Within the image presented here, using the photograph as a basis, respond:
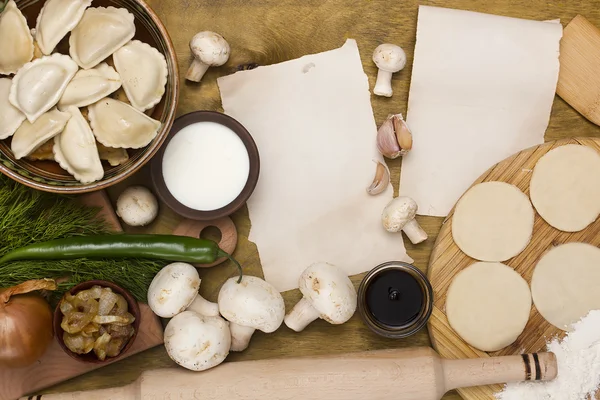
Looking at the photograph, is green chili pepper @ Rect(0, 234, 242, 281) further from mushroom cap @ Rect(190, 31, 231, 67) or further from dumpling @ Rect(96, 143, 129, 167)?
mushroom cap @ Rect(190, 31, 231, 67)

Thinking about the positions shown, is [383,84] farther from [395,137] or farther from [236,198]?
[236,198]

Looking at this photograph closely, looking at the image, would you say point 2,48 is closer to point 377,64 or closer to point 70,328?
point 70,328

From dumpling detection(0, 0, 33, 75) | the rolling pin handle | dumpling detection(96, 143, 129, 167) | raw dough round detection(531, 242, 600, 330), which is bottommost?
the rolling pin handle

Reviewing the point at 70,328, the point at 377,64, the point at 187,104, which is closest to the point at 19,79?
the point at 187,104

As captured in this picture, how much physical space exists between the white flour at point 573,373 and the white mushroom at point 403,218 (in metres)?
0.44

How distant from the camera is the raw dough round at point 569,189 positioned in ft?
5.40

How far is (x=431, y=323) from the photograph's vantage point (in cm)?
163

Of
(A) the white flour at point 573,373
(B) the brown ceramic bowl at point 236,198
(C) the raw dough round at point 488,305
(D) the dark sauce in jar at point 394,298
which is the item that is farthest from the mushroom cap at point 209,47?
(A) the white flour at point 573,373

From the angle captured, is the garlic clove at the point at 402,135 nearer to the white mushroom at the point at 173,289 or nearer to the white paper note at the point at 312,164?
the white paper note at the point at 312,164

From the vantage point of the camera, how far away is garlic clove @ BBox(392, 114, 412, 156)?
64.9 inches

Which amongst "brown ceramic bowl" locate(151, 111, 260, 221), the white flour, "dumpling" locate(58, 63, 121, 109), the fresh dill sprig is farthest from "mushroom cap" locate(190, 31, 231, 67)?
the white flour

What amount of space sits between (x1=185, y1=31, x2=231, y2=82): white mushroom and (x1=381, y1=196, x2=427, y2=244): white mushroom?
0.59 metres

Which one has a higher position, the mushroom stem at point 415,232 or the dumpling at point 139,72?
the dumpling at point 139,72

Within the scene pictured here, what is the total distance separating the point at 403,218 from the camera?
64.3 inches
